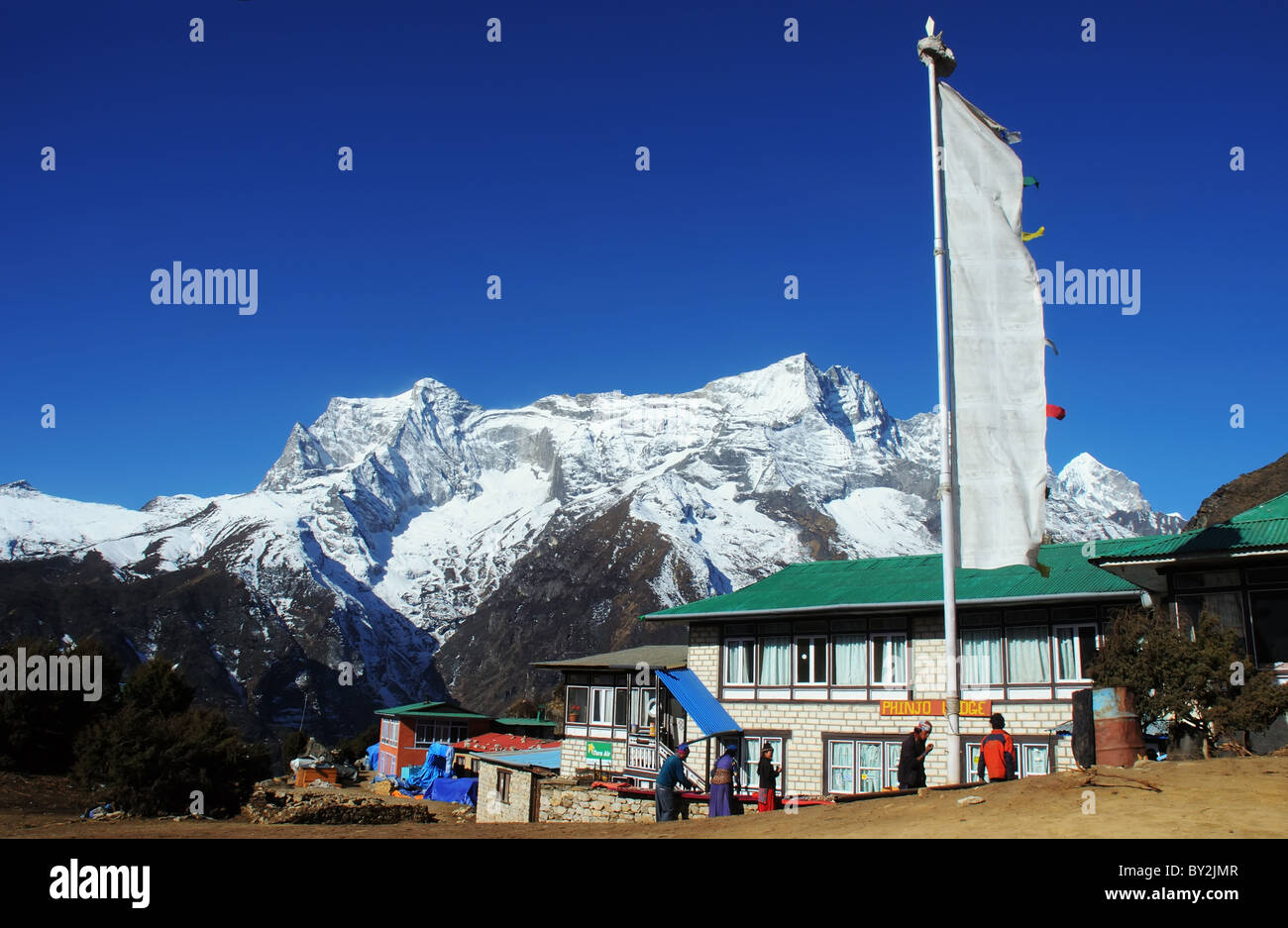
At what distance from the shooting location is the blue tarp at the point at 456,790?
41.4 meters

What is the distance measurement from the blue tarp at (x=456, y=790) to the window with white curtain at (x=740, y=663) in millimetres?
13981

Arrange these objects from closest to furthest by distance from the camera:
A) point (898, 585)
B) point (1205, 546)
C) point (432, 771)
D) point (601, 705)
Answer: point (1205, 546) → point (898, 585) → point (601, 705) → point (432, 771)

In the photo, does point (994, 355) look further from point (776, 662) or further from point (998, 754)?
point (776, 662)

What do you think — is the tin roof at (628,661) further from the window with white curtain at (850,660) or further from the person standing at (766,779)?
the person standing at (766,779)

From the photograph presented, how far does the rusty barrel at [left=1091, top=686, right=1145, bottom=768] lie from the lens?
44.3 ft

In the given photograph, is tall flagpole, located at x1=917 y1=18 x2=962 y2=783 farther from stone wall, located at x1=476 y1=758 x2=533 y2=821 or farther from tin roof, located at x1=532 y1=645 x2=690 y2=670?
tin roof, located at x1=532 y1=645 x2=690 y2=670

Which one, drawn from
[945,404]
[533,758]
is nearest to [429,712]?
[533,758]

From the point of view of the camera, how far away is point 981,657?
28.2 m

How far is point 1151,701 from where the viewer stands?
15242 millimetres

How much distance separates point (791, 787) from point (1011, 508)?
18.5 m

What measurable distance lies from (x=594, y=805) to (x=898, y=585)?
1178cm

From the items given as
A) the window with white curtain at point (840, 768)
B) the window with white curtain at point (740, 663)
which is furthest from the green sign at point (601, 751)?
the window with white curtain at point (840, 768)

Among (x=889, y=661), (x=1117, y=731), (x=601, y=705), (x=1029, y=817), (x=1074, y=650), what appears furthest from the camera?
(x=601, y=705)
